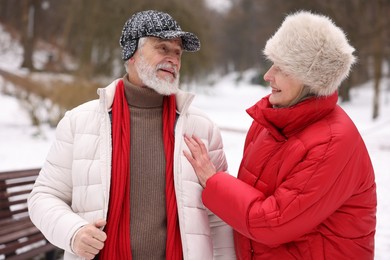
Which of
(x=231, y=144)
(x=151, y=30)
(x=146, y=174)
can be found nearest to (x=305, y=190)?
(x=146, y=174)

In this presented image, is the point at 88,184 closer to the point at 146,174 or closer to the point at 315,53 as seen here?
the point at 146,174

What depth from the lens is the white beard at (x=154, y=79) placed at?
201cm

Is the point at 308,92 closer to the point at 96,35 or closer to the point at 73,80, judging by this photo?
the point at 73,80

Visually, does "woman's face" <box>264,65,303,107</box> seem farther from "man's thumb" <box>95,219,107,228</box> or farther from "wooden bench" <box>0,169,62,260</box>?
"wooden bench" <box>0,169,62,260</box>

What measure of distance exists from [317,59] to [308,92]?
161 mm

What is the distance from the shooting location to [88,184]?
1.87 m

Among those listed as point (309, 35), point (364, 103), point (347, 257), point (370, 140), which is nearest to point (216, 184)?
point (347, 257)

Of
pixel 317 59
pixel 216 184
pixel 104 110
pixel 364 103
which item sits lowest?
pixel 364 103

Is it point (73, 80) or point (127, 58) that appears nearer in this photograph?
point (127, 58)

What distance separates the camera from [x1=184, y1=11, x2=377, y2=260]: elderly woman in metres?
1.58


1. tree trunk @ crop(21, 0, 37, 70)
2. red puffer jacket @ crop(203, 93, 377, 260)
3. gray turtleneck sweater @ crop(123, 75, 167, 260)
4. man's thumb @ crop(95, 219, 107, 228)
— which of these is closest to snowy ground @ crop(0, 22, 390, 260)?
red puffer jacket @ crop(203, 93, 377, 260)

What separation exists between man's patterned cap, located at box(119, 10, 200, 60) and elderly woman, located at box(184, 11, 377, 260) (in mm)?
461

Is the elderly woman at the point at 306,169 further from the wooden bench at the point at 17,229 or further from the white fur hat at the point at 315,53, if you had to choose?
the wooden bench at the point at 17,229

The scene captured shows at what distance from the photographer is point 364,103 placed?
76.4 feet
